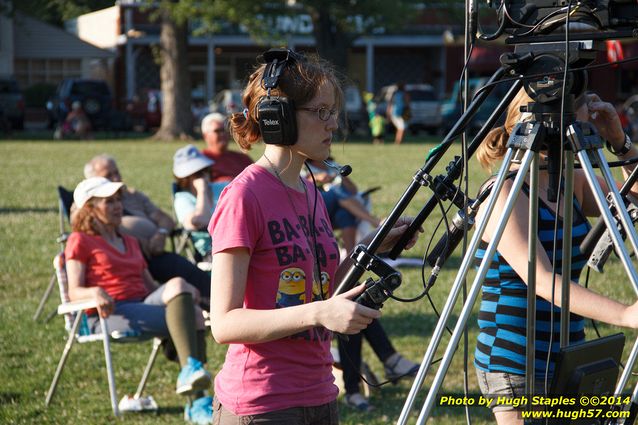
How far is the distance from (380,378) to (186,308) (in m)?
1.32

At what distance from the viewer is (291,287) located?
99.9 inches

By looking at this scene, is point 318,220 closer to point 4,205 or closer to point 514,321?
point 514,321

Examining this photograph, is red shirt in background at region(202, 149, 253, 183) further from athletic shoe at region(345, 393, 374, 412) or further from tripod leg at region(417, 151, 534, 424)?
tripod leg at region(417, 151, 534, 424)

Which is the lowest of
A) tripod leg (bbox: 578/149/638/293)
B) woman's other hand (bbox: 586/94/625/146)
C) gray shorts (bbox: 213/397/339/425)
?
gray shorts (bbox: 213/397/339/425)

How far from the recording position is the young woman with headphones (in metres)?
2.40

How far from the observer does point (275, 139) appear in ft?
8.24

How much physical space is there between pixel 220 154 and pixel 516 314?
5.37 m

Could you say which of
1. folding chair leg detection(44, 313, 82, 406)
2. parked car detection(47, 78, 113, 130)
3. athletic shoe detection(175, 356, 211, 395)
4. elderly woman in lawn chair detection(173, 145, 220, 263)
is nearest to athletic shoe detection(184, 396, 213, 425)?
athletic shoe detection(175, 356, 211, 395)

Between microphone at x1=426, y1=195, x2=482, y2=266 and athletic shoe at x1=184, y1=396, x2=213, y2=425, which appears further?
athletic shoe at x1=184, y1=396, x2=213, y2=425

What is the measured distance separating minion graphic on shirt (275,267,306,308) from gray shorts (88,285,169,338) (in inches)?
114

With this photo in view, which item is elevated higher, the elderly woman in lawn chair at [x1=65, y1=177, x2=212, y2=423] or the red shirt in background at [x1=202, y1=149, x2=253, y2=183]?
the red shirt in background at [x1=202, y1=149, x2=253, y2=183]

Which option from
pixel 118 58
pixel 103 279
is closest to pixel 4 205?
pixel 103 279

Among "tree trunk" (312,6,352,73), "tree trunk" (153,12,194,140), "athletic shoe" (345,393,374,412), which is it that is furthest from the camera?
"tree trunk" (312,6,352,73)

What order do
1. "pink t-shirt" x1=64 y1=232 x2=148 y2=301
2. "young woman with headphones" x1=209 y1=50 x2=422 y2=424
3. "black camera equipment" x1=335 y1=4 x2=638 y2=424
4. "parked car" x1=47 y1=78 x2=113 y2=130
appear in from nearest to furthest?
"black camera equipment" x1=335 y1=4 x2=638 y2=424 → "young woman with headphones" x1=209 y1=50 x2=422 y2=424 → "pink t-shirt" x1=64 y1=232 x2=148 y2=301 → "parked car" x1=47 y1=78 x2=113 y2=130
